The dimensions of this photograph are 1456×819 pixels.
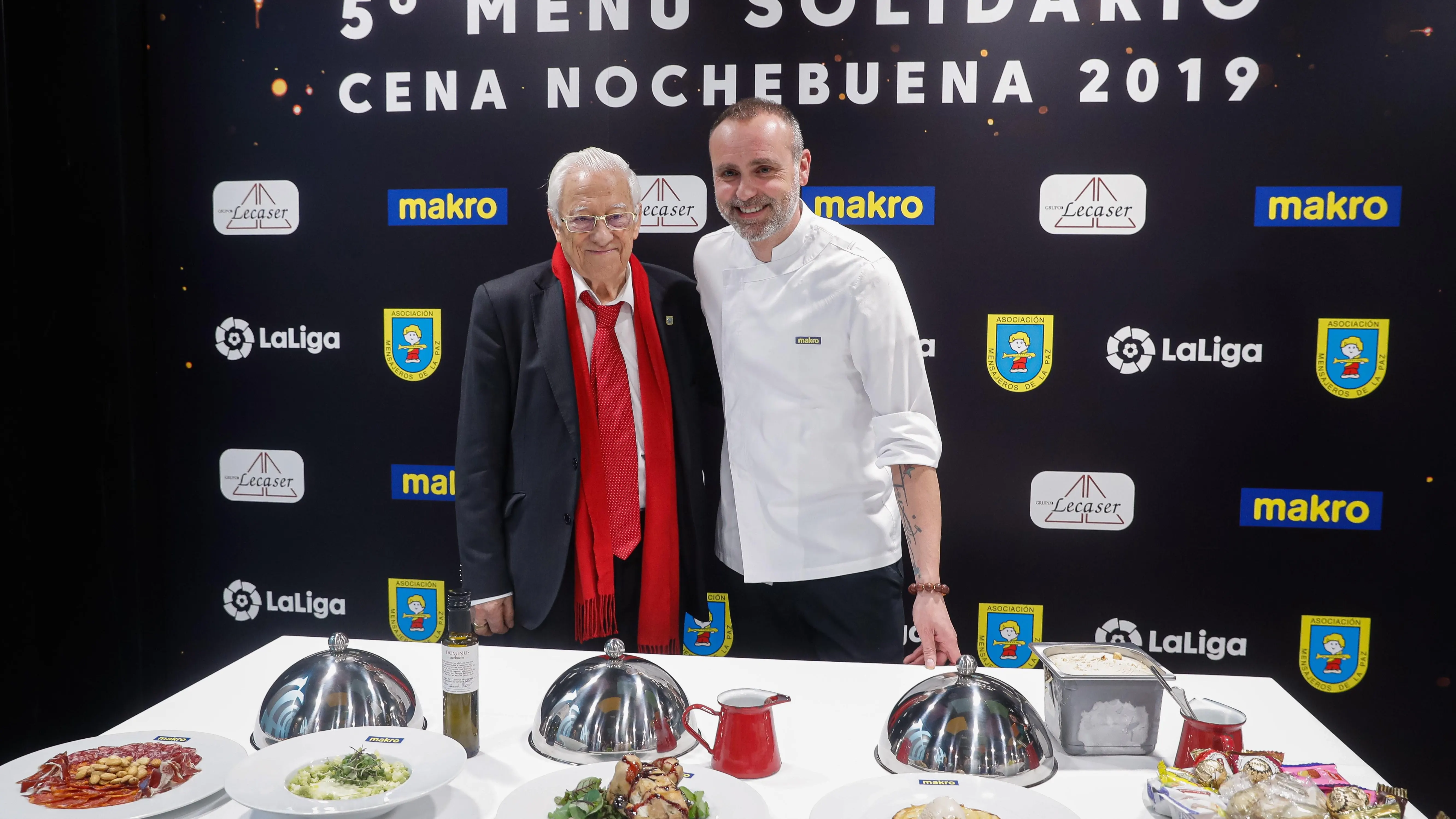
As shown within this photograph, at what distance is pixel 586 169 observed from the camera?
7.75 feet

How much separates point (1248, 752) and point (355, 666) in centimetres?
135

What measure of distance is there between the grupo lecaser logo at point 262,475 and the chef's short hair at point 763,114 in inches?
73.4

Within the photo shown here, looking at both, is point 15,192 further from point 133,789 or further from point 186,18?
point 133,789

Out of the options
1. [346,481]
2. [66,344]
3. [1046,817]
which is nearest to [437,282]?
[346,481]

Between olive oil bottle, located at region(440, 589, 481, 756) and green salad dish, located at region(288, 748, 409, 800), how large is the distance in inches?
5.1

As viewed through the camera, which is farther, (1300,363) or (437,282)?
(437,282)

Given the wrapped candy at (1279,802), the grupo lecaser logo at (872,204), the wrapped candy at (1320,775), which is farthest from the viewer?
the grupo lecaser logo at (872,204)

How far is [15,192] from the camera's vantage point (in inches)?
113

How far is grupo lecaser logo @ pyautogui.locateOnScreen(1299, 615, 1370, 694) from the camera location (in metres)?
2.82

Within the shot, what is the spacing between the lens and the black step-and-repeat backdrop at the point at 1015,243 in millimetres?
2701

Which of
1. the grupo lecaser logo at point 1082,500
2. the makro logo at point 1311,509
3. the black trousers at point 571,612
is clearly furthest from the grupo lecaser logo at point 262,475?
the makro logo at point 1311,509

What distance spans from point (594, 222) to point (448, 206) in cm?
85

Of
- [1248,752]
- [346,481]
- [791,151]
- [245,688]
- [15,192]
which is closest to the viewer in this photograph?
[1248,752]

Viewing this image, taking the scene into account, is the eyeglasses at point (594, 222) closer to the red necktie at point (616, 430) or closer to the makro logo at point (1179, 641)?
the red necktie at point (616, 430)
